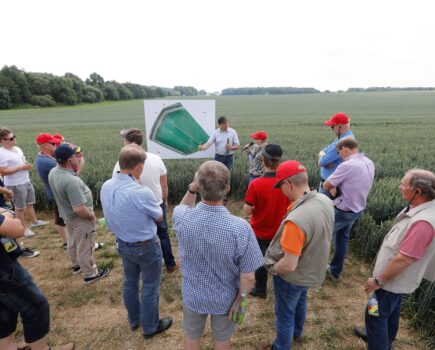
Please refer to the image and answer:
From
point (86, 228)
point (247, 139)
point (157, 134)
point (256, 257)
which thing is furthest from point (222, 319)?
point (247, 139)

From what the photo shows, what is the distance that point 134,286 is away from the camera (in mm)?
2750

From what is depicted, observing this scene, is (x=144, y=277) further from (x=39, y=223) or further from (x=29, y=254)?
(x=39, y=223)

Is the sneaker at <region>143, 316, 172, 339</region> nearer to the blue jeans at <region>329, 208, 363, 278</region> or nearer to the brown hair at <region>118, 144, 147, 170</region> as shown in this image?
the brown hair at <region>118, 144, 147, 170</region>

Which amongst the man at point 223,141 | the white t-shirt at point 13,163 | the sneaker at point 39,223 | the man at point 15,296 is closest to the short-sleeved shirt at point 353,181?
the man at point 15,296

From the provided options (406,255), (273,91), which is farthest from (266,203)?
(273,91)

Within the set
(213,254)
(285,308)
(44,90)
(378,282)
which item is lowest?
(285,308)

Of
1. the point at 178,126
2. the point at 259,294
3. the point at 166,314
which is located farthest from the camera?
the point at 178,126

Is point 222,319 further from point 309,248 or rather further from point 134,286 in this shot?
point 134,286

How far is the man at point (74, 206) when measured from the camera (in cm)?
308

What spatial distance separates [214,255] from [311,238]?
79 centimetres

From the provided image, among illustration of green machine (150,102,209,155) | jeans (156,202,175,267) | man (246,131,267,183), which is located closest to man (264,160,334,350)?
jeans (156,202,175,267)

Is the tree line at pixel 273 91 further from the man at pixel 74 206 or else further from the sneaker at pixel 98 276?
the man at pixel 74 206

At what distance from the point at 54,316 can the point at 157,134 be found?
15.2 ft

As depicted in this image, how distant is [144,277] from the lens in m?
2.65
